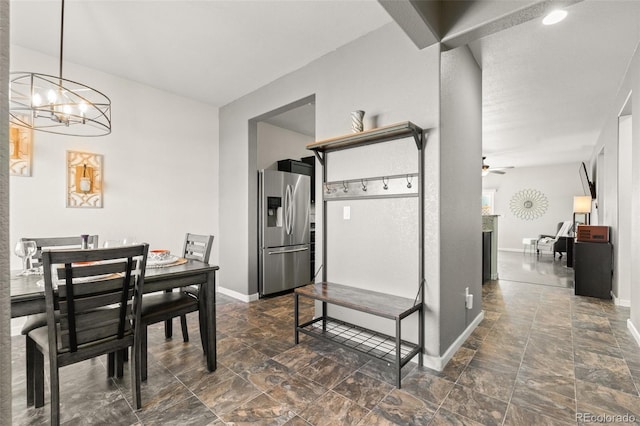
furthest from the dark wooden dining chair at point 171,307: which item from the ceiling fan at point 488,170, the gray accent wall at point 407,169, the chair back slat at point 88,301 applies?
the ceiling fan at point 488,170

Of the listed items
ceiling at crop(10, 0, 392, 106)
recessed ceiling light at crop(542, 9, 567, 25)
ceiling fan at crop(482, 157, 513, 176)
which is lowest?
ceiling fan at crop(482, 157, 513, 176)

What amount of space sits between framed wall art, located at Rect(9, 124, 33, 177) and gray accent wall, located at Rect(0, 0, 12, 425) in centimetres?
349

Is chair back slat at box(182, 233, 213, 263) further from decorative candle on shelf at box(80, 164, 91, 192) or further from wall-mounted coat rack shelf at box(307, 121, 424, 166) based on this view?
decorative candle on shelf at box(80, 164, 91, 192)

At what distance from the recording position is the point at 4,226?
47 cm

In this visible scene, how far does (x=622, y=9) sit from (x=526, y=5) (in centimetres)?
126

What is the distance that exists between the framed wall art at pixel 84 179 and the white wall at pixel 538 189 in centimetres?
1090

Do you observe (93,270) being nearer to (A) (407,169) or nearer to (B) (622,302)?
(A) (407,169)

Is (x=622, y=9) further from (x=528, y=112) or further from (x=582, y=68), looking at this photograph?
(x=528, y=112)

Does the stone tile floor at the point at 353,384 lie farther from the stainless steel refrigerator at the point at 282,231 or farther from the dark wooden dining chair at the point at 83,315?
the stainless steel refrigerator at the point at 282,231

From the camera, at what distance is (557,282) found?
16.9 feet

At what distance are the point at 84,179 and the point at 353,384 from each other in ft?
11.4

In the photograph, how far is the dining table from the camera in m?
1.56

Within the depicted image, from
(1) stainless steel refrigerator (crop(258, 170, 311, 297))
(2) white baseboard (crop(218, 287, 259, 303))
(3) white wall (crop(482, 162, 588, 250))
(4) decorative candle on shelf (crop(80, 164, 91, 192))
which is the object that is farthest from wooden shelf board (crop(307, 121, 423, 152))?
(3) white wall (crop(482, 162, 588, 250))

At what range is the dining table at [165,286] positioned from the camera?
1.56 m
